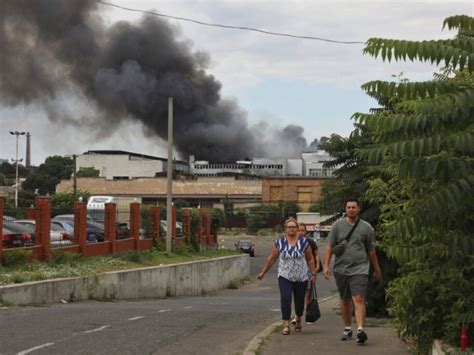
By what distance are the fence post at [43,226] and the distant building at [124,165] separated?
9285 cm

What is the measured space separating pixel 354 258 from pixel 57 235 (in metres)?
16.2

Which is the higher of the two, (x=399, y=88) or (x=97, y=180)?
(x=97, y=180)

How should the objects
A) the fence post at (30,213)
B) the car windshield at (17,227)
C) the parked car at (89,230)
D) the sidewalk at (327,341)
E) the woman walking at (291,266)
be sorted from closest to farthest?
1. the sidewalk at (327,341)
2. the woman walking at (291,266)
3. the car windshield at (17,227)
4. the fence post at (30,213)
5. the parked car at (89,230)

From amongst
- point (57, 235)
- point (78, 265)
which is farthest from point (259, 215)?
point (78, 265)

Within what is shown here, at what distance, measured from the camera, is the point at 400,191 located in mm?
8641

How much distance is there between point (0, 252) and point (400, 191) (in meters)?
13.1

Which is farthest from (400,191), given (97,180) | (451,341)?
(97,180)

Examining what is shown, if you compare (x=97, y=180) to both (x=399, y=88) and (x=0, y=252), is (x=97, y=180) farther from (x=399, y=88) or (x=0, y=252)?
(x=399, y=88)

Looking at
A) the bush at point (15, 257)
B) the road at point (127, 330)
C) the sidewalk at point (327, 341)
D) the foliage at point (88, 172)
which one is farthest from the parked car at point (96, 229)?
the foliage at point (88, 172)

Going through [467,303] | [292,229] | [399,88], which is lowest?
[467,303]

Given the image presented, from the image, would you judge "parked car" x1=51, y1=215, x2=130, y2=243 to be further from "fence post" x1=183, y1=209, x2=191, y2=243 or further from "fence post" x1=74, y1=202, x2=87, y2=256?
"fence post" x1=183, y1=209, x2=191, y2=243

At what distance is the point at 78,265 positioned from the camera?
2184cm

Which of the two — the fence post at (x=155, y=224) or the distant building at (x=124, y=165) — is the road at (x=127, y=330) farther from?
the distant building at (x=124, y=165)

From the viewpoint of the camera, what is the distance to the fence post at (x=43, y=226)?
21.6m
